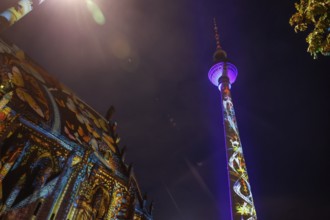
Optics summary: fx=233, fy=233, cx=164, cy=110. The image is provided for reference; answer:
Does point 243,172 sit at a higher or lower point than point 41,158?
higher

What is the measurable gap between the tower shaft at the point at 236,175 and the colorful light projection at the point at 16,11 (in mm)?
32290

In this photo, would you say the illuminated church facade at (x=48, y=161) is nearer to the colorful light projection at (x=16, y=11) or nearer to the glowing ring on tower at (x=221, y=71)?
the colorful light projection at (x=16, y=11)

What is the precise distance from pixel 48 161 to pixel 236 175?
27.8m

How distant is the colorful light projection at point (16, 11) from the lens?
20216 millimetres

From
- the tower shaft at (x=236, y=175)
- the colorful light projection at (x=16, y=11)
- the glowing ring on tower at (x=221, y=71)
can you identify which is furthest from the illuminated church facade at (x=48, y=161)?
the glowing ring on tower at (x=221, y=71)

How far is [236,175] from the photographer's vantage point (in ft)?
115

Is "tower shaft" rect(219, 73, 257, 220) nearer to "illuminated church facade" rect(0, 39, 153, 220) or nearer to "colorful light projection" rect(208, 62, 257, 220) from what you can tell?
"colorful light projection" rect(208, 62, 257, 220)

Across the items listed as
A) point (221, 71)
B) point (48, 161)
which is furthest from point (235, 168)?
point (48, 161)

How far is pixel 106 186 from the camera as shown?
18.2 m

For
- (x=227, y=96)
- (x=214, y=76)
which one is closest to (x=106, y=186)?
(x=227, y=96)

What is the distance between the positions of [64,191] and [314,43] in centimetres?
1449

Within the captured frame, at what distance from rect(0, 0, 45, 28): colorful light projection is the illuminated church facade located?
2.20 m

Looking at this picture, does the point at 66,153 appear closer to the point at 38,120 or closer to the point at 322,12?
the point at 38,120

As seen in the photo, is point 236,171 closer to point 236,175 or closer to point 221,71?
point 236,175
